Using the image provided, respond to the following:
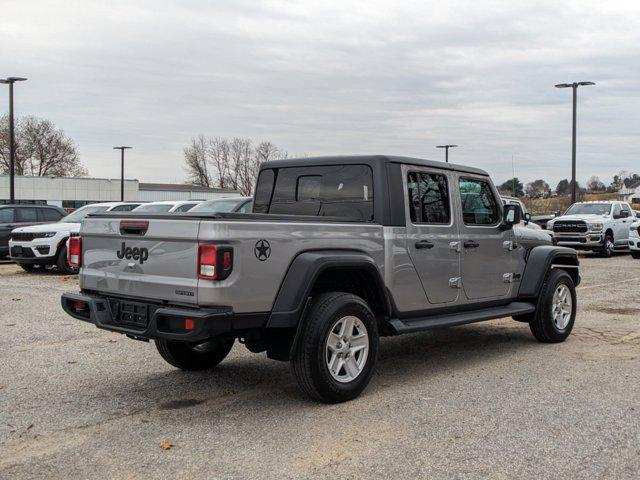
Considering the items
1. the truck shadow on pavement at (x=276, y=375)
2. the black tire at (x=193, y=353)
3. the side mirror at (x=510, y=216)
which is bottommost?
the truck shadow on pavement at (x=276, y=375)

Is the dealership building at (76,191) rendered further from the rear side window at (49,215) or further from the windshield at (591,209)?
the rear side window at (49,215)

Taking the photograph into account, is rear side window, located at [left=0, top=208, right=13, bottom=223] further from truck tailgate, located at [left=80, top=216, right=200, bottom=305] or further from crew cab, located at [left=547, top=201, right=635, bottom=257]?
crew cab, located at [left=547, top=201, right=635, bottom=257]

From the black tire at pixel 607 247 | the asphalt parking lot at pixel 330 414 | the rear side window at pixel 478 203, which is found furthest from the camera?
the black tire at pixel 607 247

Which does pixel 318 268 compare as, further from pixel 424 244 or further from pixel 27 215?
pixel 27 215

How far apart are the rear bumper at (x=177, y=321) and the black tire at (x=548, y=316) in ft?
12.4

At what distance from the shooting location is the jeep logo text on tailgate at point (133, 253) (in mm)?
5285

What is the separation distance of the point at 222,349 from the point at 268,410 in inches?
55.6

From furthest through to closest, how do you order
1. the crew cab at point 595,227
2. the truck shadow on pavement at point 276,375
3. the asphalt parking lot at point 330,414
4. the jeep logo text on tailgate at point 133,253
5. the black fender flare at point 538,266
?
the crew cab at point 595,227 → the black fender flare at point 538,266 → the truck shadow on pavement at point 276,375 → the jeep logo text on tailgate at point 133,253 → the asphalt parking lot at point 330,414

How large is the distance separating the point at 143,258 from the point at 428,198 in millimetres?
2642

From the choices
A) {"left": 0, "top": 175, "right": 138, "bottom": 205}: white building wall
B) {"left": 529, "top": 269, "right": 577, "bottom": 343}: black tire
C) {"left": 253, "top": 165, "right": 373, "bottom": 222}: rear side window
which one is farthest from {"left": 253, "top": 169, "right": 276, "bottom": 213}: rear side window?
{"left": 0, "top": 175, "right": 138, "bottom": 205}: white building wall

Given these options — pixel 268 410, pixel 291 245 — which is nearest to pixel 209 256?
pixel 291 245

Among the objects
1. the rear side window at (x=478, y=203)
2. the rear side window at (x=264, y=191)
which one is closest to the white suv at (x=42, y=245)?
the rear side window at (x=264, y=191)

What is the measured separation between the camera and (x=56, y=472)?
4.16 metres

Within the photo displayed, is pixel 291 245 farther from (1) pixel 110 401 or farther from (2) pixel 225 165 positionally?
(2) pixel 225 165
